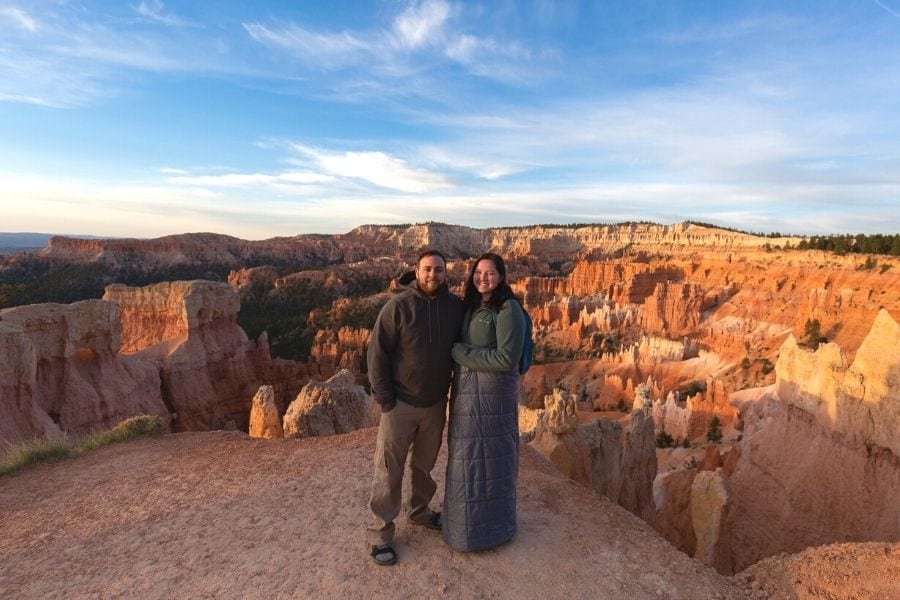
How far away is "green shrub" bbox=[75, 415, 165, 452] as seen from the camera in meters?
7.24

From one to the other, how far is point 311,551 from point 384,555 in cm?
66

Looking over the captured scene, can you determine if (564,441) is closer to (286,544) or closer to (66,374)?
(286,544)

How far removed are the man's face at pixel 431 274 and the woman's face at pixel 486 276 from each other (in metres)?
0.25

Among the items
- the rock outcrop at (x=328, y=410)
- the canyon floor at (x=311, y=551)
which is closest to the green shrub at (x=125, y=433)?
the canyon floor at (x=311, y=551)

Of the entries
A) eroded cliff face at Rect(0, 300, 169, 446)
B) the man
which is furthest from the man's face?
eroded cliff face at Rect(0, 300, 169, 446)

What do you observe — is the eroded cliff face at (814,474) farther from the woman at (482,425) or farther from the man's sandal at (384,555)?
the man's sandal at (384,555)

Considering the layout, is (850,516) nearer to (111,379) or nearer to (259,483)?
(259,483)

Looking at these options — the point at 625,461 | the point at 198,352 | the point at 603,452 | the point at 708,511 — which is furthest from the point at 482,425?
the point at 198,352

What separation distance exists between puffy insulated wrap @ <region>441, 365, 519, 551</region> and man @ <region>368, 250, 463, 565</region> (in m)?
0.23

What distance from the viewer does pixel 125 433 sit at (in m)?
7.63

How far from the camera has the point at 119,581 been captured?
12.0 ft

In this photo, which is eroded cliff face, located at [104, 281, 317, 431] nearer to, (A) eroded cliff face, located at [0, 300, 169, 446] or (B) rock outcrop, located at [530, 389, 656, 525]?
(A) eroded cliff face, located at [0, 300, 169, 446]

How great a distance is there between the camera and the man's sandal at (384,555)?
3.60 m

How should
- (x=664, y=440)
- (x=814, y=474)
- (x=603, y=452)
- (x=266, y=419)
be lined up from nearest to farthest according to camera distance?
(x=814, y=474) → (x=603, y=452) → (x=266, y=419) → (x=664, y=440)
